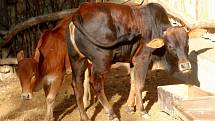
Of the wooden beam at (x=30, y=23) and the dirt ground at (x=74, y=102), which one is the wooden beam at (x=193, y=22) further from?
the wooden beam at (x=30, y=23)

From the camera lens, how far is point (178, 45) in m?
6.63

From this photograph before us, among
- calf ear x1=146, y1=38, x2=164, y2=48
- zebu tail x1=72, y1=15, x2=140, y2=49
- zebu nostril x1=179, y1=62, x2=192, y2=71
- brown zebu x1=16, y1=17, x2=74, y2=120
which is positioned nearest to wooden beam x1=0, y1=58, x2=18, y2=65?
brown zebu x1=16, y1=17, x2=74, y2=120

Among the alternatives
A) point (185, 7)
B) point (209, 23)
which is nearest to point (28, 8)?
point (185, 7)

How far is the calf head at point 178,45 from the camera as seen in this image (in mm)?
6531

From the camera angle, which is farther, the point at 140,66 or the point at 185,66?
the point at 140,66

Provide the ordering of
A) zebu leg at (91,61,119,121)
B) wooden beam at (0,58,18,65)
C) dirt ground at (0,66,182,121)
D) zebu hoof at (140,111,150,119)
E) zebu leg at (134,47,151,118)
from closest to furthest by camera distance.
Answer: zebu leg at (91,61,119,121) → zebu leg at (134,47,151,118) → zebu hoof at (140,111,150,119) → dirt ground at (0,66,182,121) → wooden beam at (0,58,18,65)

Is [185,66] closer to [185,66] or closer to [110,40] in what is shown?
[185,66]

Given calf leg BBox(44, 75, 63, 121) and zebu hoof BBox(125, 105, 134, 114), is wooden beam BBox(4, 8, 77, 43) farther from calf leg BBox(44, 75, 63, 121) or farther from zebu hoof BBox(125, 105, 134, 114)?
zebu hoof BBox(125, 105, 134, 114)

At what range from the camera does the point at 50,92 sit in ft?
23.5

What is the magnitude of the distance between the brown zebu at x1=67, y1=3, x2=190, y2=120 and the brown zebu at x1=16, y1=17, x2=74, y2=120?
0.30 meters

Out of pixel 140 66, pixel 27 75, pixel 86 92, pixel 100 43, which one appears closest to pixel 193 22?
pixel 140 66

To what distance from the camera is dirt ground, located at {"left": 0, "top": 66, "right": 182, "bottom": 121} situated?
297 inches

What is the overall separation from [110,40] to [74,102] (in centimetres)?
198

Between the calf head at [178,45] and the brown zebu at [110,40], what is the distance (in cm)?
4
